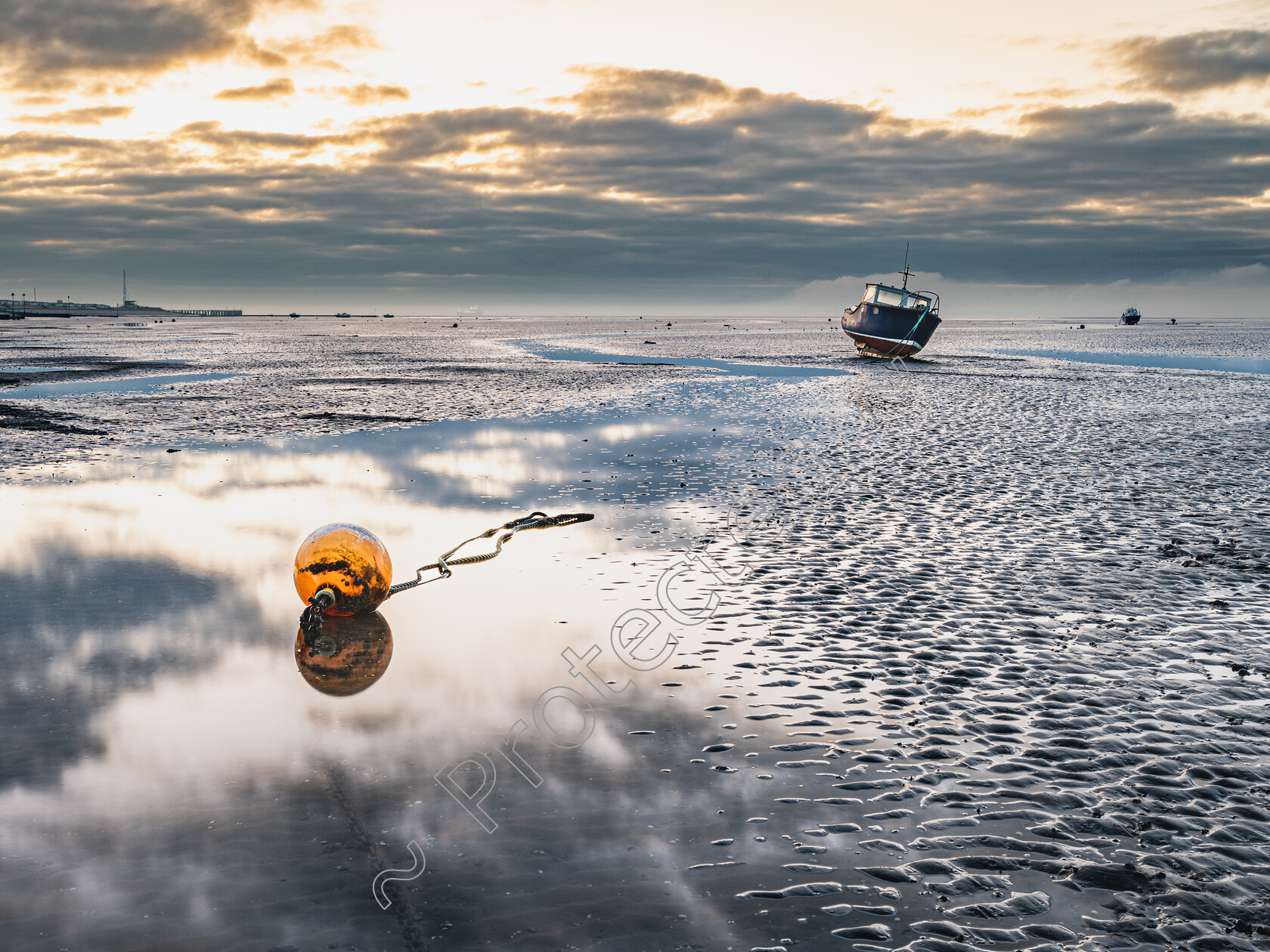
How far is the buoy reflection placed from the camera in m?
7.41

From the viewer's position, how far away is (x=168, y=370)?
43.9 m

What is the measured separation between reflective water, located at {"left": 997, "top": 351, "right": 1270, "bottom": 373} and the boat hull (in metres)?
10.2

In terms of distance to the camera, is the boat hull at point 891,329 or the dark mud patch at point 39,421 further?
the boat hull at point 891,329

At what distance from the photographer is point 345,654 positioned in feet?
26.6

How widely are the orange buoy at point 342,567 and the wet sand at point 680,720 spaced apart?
1.83ft

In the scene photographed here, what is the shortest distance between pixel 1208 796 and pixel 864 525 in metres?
7.21

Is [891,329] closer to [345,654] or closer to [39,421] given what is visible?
[39,421]

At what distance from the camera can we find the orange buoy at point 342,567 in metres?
8.79

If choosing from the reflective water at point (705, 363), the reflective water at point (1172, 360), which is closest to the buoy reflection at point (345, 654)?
the reflective water at point (705, 363)

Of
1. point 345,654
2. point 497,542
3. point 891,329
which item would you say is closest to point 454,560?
point 497,542

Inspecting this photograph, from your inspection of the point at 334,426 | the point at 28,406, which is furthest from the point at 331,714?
the point at 28,406

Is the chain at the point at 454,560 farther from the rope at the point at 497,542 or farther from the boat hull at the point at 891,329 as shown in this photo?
the boat hull at the point at 891,329

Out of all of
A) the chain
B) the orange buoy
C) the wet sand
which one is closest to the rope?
the chain

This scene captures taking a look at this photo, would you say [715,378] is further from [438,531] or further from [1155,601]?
[1155,601]
